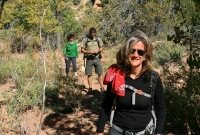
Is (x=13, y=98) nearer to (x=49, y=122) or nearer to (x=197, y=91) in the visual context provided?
(x=49, y=122)

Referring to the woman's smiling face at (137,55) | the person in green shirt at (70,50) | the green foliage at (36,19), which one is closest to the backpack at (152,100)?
the woman's smiling face at (137,55)

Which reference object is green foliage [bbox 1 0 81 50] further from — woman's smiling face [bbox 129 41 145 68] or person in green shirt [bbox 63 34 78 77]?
woman's smiling face [bbox 129 41 145 68]

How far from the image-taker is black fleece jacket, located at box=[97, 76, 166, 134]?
2.05 metres

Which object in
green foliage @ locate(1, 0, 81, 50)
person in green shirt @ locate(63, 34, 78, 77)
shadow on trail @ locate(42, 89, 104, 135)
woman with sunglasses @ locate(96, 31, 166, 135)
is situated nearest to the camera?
woman with sunglasses @ locate(96, 31, 166, 135)

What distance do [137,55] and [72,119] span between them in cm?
340

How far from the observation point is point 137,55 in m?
2.05

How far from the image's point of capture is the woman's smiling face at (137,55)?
2045 millimetres

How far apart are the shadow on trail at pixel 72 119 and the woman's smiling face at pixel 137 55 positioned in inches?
111

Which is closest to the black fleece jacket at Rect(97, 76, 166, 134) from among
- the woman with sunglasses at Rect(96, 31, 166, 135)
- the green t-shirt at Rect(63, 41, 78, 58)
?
the woman with sunglasses at Rect(96, 31, 166, 135)

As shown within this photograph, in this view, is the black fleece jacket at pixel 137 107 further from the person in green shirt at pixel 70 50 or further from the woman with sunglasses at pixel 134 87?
the person in green shirt at pixel 70 50

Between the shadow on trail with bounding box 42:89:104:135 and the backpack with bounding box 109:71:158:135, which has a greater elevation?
the backpack with bounding box 109:71:158:135

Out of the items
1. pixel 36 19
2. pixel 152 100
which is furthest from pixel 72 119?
pixel 36 19

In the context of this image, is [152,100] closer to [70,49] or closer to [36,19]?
[70,49]

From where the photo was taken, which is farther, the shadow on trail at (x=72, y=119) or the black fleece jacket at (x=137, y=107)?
the shadow on trail at (x=72, y=119)
